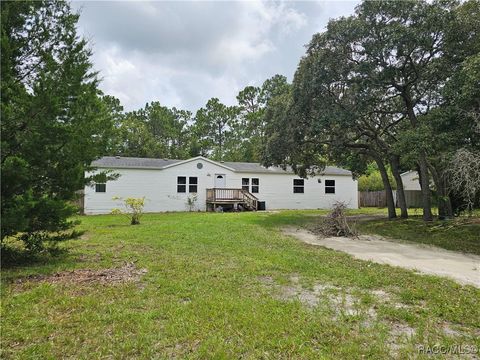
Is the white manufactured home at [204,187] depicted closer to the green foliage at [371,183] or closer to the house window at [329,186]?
the house window at [329,186]

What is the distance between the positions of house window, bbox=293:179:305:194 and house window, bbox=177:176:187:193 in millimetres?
8072

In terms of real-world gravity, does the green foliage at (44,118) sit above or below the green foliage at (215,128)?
below

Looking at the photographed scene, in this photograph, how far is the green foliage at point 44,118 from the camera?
5207 millimetres

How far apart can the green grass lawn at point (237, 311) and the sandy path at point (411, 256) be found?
2.30ft

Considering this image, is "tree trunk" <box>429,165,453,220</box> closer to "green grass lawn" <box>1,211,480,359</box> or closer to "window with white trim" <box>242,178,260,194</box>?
"green grass lawn" <box>1,211,480,359</box>

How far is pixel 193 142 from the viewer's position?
3922 cm

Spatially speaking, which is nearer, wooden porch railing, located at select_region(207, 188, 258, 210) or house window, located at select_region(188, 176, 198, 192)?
wooden porch railing, located at select_region(207, 188, 258, 210)

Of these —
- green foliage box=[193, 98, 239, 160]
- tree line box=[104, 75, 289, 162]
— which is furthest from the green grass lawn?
green foliage box=[193, 98, 239, 160]

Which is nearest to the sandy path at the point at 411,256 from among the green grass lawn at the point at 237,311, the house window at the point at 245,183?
the green grass lawn at the point at 237,311

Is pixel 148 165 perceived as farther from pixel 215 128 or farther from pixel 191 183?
pixel 215 128

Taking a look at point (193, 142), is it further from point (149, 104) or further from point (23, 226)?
point (23, 226)

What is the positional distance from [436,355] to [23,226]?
18.5 feet

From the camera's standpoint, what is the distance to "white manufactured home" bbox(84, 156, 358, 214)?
20.2 metres

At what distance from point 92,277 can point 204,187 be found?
652 inches
